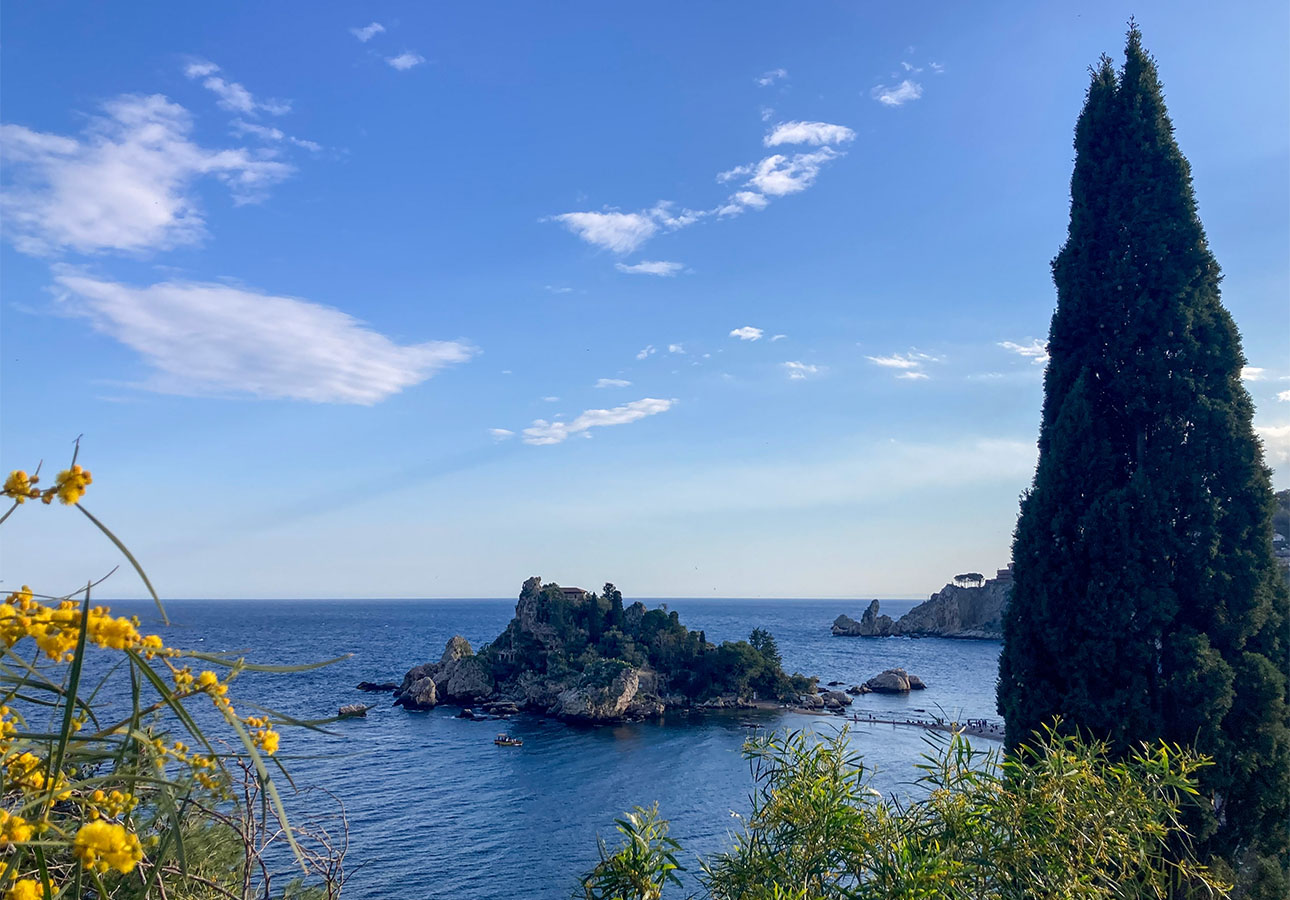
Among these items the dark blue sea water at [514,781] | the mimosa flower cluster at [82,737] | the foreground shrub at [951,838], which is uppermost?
the mimosa flower cluster at [82,737]

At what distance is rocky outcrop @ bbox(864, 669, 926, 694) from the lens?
214 feet

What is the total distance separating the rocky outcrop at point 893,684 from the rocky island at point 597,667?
1145 centimetres

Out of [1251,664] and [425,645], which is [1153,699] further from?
[425,645]

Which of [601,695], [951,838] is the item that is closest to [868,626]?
[601,695]

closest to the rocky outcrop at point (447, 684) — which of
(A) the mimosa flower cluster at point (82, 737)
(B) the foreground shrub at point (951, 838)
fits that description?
(B) the foreground shrub at point (951, 838)

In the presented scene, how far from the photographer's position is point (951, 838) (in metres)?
4.66

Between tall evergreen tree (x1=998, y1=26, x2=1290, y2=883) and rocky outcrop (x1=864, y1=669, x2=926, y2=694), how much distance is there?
2197 inches

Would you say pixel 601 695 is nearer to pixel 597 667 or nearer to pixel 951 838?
pixel 597 667

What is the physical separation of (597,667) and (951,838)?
49100 millimetres

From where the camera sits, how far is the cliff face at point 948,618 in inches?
4975

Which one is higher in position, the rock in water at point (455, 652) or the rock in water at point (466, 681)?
the rock in water at point (455, 652)

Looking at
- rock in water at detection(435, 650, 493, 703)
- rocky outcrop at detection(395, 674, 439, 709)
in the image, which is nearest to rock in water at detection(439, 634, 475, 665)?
rock in water at detection(435, 650, 493, 703)

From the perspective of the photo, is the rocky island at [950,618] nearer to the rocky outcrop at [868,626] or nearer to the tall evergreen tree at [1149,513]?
the rocky outcrop at [868,626]

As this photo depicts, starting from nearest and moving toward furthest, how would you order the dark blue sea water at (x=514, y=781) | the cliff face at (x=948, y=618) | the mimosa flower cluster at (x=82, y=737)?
the mimosa flower cluster at (x=82, y=737), the dark blue sea water at (x=514, y=781), the cliff face at (x=948, y=618)
